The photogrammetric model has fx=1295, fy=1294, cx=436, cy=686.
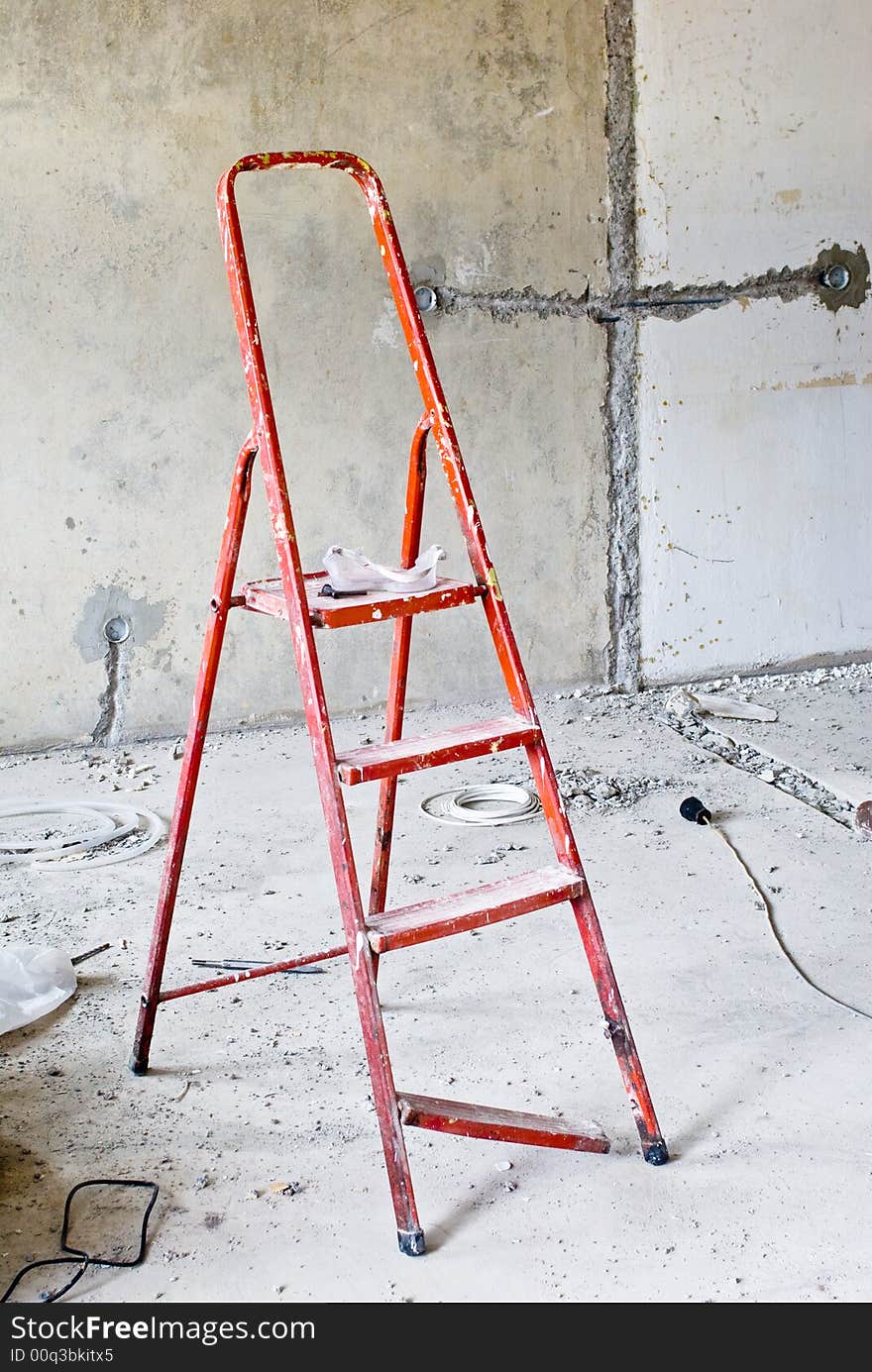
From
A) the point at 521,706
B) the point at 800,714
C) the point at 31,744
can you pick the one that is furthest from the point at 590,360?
the point at 521,706

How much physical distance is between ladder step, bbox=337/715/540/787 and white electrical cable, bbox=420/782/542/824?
4.76 feet

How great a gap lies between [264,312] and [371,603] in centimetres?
250

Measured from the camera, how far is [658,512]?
14.9 feet

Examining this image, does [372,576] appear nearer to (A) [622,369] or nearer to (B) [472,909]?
(B) [472,909]

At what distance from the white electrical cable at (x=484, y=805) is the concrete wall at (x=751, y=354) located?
1.26 m

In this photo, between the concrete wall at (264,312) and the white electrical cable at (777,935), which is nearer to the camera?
the white electrical cable at (777,935)

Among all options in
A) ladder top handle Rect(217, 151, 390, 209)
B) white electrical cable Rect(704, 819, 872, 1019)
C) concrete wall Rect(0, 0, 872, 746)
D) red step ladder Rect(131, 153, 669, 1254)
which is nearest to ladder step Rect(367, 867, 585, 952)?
red step ladder Rect(131, 153, 669, 1254)

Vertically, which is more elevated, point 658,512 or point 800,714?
point 658,512

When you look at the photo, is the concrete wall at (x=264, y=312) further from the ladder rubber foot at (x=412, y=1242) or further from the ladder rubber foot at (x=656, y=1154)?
the ladder rubber foot at (x=412, y=1242)

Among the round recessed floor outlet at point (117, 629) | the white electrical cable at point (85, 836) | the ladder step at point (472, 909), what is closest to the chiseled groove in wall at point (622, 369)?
the round recessed floor outlet at point (117, 629)

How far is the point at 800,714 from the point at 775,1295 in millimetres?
2864

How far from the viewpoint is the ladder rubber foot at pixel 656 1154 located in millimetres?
1938
